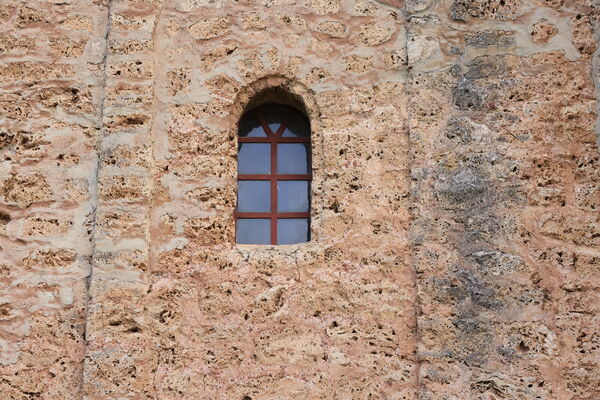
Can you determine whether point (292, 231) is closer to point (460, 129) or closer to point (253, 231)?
point (253, 231)

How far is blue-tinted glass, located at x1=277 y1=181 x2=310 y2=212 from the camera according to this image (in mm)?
4738

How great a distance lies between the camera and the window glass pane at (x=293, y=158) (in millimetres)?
4812

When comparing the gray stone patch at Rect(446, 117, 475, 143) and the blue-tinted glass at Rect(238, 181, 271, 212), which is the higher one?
the gray stone patch at Rect(446, 117, 475, 143)

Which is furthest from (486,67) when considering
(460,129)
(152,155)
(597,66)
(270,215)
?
(152,155)

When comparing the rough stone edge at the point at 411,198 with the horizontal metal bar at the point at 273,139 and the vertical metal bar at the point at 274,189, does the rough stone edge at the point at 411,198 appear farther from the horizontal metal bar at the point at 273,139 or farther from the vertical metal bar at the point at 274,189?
the vertical metal bar at the point at 274,189

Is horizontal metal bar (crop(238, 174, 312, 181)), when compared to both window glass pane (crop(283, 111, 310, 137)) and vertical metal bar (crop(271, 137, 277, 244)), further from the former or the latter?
window glass pane (crop(283, 111, 310, 137))

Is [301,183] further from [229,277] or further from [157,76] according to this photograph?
[157,76]

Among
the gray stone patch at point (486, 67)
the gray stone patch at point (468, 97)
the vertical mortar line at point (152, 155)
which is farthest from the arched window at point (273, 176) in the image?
the gray stone patch at point (486, 67)

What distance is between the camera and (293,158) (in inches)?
191

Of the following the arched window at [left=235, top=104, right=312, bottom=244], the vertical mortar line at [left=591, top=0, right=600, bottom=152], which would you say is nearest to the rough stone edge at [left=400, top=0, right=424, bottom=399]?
the arched window at [left=235, top=104, right=312, bottom=244]

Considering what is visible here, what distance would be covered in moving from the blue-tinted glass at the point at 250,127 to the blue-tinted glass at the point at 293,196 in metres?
0.35

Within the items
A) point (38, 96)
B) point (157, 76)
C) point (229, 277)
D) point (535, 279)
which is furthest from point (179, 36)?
point (535, 279)

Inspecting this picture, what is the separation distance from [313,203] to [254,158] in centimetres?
52

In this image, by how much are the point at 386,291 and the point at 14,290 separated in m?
2.04
